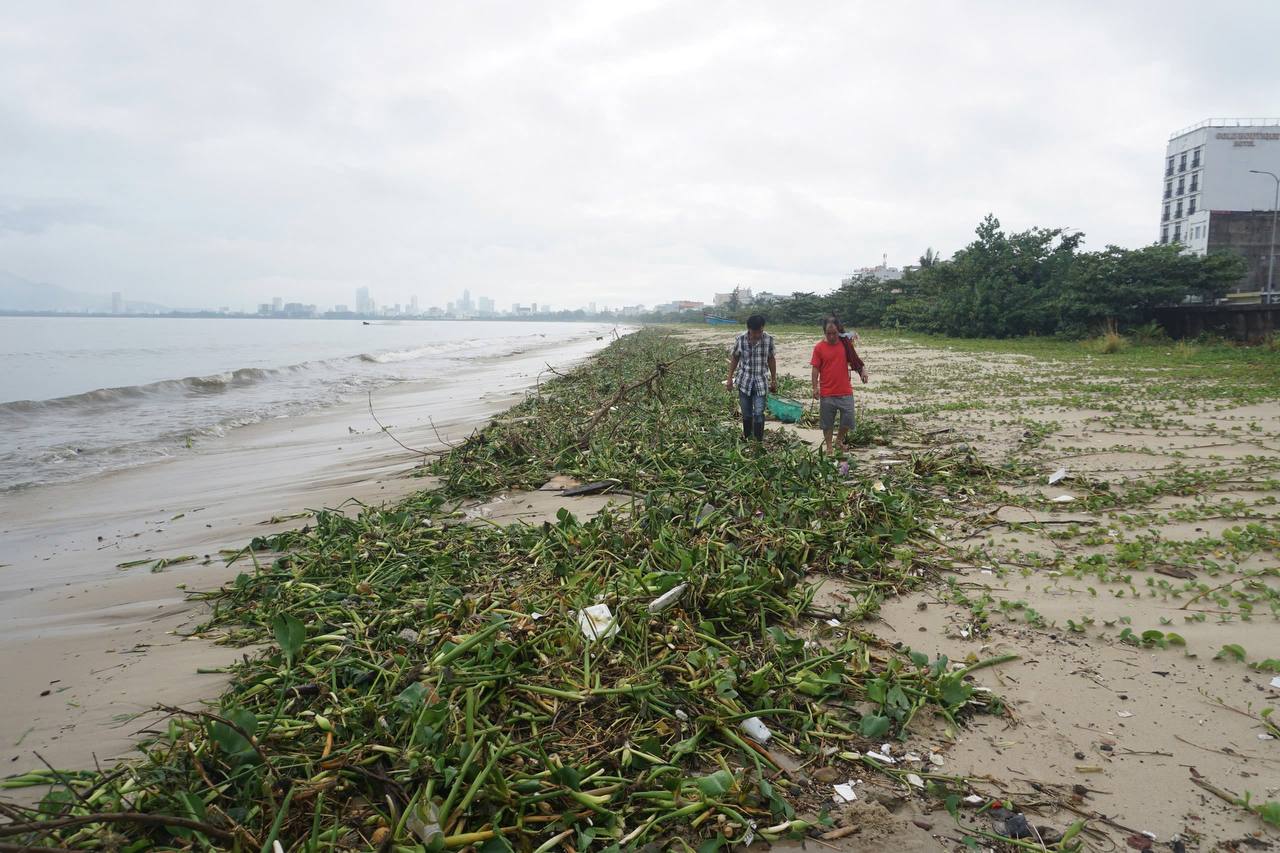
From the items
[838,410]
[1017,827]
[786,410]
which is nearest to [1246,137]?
[786,410]

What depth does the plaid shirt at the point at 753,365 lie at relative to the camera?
7.71 meters

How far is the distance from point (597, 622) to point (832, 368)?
16.6 ft

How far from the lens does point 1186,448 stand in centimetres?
717

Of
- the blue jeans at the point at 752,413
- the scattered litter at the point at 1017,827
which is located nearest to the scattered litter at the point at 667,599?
the scattered litter at the point at 1017,827

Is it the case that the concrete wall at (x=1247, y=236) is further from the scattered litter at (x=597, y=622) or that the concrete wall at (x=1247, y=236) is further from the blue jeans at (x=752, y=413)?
the scattered litter at (x=597, y=622)

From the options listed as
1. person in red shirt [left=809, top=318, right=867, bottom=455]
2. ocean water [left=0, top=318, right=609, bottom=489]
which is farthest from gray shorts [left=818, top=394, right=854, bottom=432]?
ocean water [left=0, top=318, right=609, bottom=489]

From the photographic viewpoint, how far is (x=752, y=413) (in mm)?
7902

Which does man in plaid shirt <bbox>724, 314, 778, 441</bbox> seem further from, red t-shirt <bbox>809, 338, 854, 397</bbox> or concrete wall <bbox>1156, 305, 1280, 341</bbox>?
concrete wall <bbox>1156, 305, 1280, 341</bbox>

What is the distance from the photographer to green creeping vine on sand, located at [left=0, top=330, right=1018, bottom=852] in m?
2.28

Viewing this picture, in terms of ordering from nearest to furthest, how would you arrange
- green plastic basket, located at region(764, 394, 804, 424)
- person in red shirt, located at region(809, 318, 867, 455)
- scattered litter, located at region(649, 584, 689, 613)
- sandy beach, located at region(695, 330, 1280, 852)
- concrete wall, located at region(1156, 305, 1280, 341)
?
sandy beach, located at region(695, 330, 1280, 852) < scattered litter, located at region(649, 584, 689, 613) < person in red shirt, located at region(809, 318, 867, 455) < green plastic basket, located at region(764, 394, 804, 424) < concrete wall, located at region(1156, 305, 1280, 341)

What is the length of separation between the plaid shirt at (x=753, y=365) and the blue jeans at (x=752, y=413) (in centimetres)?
6

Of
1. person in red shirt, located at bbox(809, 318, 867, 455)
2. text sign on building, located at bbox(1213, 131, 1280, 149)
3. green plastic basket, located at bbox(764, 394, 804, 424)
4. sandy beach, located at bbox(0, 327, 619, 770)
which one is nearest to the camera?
sandy beach, located at bbox(0, 327, 619, 770)

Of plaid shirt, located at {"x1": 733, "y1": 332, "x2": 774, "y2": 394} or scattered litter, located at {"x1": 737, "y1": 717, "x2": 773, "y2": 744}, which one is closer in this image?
scattered litter, located at {"x1": 737, "y1": 717, "x2": 773, "y2": 744}

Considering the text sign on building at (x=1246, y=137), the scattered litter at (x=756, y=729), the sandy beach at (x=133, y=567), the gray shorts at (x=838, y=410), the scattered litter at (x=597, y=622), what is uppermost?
the text sign on building at (x=1246, y=137)
